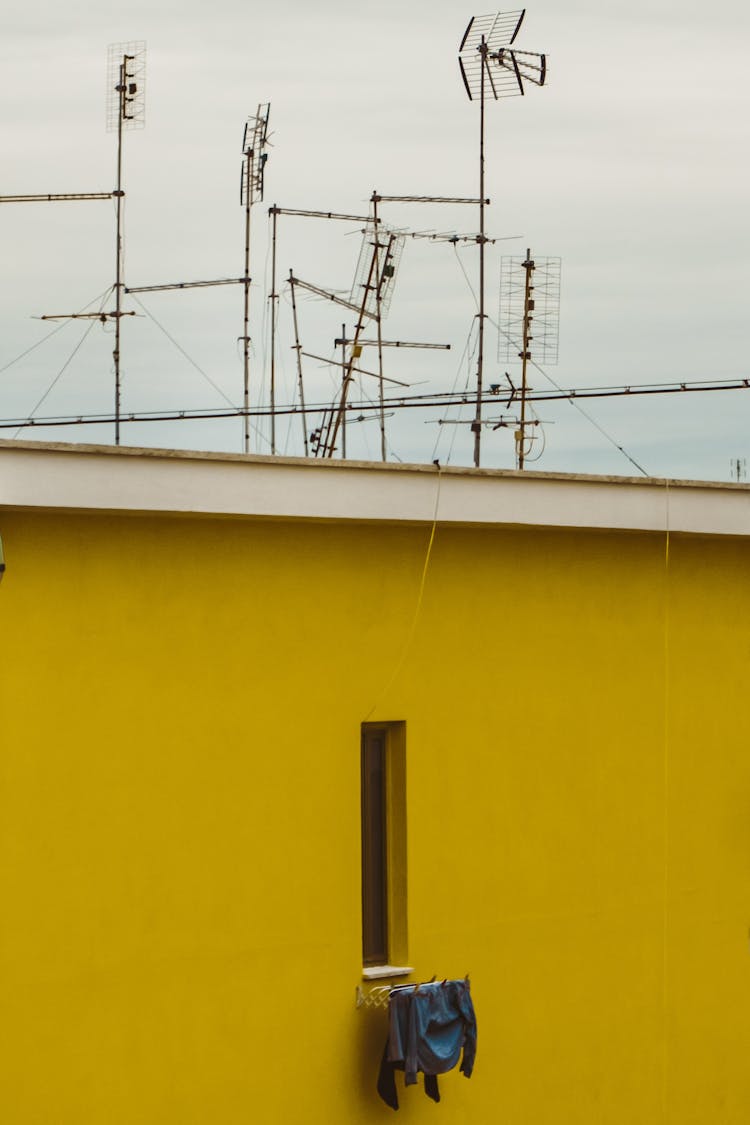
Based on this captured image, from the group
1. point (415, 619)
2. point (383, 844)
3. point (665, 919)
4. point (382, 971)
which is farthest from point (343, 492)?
point (665, 919)

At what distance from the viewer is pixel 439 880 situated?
32.4ft

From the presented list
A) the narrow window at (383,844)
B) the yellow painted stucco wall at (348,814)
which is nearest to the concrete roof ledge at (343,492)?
the yellow painted stucco wall at (348,814)

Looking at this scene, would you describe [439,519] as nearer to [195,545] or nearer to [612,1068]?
[195,545]

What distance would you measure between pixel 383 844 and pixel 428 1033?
1161mm

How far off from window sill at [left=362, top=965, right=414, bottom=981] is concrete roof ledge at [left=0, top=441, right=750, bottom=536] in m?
2.73

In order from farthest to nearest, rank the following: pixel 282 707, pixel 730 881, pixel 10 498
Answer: pixel 730 881 < pixel 282 707 < pixel 10 498

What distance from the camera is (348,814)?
9578mm

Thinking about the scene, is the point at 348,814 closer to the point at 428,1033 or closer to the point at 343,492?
the point at 428,1033

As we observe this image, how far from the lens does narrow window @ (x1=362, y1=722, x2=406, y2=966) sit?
32.1ft

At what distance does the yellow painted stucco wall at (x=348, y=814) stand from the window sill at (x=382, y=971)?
11 cm

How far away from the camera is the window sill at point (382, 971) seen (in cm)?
962

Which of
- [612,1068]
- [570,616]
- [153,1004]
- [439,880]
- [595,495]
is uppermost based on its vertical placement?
[595,495]

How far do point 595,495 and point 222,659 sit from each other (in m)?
2.73

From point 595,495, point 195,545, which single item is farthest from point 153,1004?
point 595,495
